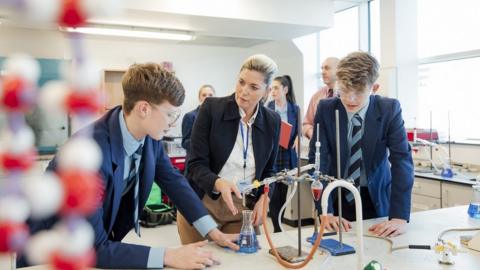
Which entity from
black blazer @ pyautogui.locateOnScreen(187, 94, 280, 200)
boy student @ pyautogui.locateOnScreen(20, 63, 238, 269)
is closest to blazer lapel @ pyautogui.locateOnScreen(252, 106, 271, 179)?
black blazer @ pyautogui.locateOnScreen(187, 94, 280, 200)

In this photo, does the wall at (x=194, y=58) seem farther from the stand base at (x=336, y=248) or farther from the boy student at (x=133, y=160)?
the stand base at (x=336, y=248)

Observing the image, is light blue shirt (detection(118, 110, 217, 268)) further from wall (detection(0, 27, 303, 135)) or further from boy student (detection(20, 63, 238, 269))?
wall (detection(0, 27, 303, 135))

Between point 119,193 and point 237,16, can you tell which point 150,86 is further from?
point 237,16

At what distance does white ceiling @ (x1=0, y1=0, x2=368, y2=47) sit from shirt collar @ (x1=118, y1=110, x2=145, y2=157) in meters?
2.76

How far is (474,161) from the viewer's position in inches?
147

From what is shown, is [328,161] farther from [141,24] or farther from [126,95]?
[141,24]

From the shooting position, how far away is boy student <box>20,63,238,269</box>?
1.20 m

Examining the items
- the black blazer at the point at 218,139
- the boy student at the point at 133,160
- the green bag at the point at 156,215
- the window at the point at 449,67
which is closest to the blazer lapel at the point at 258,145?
the black blazer at the point at 218,139

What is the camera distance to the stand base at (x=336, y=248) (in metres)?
1.38

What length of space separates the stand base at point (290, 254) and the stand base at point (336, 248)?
89 millimetres

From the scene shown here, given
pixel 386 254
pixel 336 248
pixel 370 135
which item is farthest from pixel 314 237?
pixel 370 135

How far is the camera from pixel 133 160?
4.64 feet

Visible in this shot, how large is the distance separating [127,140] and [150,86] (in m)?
0.22

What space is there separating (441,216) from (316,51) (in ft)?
14.5
